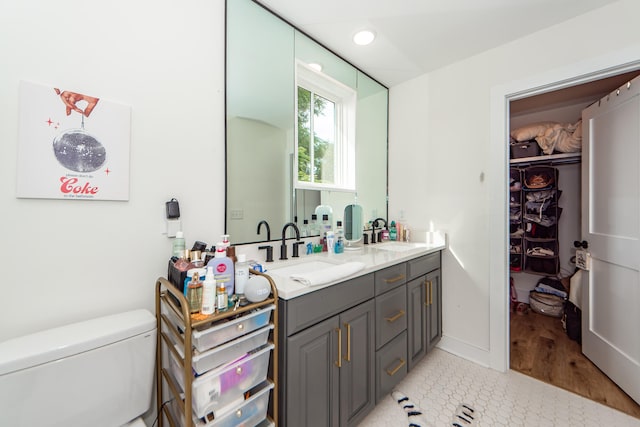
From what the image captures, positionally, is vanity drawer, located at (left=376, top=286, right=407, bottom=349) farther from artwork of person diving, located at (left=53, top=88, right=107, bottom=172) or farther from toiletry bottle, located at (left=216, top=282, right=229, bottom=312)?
artwork of person diving, located at (left=53, top=88, right=107, bottom=172)

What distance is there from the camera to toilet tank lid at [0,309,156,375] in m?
0.75

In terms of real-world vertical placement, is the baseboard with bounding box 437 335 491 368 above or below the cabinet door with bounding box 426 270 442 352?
below

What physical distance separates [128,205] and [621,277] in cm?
302

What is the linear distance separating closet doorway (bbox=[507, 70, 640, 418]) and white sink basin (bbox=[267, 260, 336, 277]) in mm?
1785

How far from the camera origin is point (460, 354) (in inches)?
85.3

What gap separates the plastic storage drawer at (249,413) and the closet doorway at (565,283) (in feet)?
6.79

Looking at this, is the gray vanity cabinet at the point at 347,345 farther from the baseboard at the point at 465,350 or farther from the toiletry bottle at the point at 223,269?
the baseboard at the point at 465,350

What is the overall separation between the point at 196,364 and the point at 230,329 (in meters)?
0.14

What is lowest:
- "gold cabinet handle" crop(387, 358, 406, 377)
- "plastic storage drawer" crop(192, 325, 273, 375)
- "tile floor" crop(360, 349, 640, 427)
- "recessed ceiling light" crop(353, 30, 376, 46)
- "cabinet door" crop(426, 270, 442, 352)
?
"tile floor" crop(360, 349, 640, 427)

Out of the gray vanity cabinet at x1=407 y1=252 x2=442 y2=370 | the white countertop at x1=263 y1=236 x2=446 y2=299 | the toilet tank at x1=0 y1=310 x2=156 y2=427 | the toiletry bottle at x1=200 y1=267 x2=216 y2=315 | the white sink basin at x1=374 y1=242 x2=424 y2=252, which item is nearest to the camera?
the toilet tank at x1=0 y1=310 x2=156 y2=427

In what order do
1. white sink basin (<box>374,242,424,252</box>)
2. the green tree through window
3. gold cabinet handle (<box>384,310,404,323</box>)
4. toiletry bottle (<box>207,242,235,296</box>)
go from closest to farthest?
toiletry bottle (<box>207,242,235,296</box>), gold cabinet handle (<box>384,310,404,323</box>), the green tree through window, white sink basin (<box>374,242,424,252</box>)

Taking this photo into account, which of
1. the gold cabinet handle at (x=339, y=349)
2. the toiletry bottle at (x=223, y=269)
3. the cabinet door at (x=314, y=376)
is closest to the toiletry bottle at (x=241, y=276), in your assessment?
the toiletry bottle at (x=223, y=269)

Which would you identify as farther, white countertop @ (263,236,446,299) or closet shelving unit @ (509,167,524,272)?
closet shelving unit @ (509,167,524,272)

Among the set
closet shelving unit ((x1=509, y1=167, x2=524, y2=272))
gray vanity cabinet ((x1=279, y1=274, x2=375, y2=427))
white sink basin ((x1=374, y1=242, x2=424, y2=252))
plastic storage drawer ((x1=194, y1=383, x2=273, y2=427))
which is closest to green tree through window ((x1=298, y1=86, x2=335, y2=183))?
white sink basin ((x1=374, y1=242, x2=424, y2=252))
